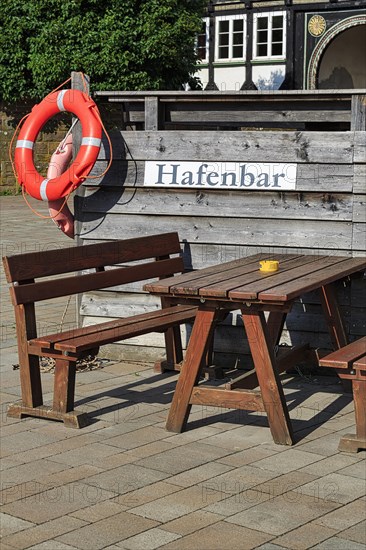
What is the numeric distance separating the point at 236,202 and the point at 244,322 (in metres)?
1.69

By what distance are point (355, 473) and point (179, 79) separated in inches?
715

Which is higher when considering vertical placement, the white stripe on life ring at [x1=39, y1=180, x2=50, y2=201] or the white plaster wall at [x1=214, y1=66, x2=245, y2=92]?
the white plaster wall at [x1=214, y1=66, x2=245, y2=92]

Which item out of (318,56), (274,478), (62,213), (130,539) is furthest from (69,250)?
(318,56)

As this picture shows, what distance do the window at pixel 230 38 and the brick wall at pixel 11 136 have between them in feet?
23.5

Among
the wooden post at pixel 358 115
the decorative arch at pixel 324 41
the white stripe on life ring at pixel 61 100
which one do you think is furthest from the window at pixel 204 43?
the wooden post at pixel 358 115

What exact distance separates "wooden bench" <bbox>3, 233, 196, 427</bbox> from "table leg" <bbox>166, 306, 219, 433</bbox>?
0.47m

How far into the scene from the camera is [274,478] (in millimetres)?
4953

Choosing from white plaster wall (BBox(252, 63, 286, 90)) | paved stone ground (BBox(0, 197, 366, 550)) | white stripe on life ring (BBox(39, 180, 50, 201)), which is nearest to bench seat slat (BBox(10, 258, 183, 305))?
paved stone ground (BBox(0, 197, 366, 550))

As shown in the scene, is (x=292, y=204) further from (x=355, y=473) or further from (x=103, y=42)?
(x=103, y=42)

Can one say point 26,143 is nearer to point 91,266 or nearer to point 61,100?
point 61,100

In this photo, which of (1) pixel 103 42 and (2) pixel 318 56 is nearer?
(1) pixel 103 42

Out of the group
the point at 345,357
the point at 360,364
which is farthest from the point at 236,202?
the point at 360,364

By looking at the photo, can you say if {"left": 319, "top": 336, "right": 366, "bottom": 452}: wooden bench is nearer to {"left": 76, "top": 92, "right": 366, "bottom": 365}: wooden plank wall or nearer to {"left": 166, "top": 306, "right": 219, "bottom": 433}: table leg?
{"left": 166, "top": 306, "right": 219, "bottom": 433}: table leg

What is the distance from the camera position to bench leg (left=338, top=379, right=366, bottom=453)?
531 centimetres
